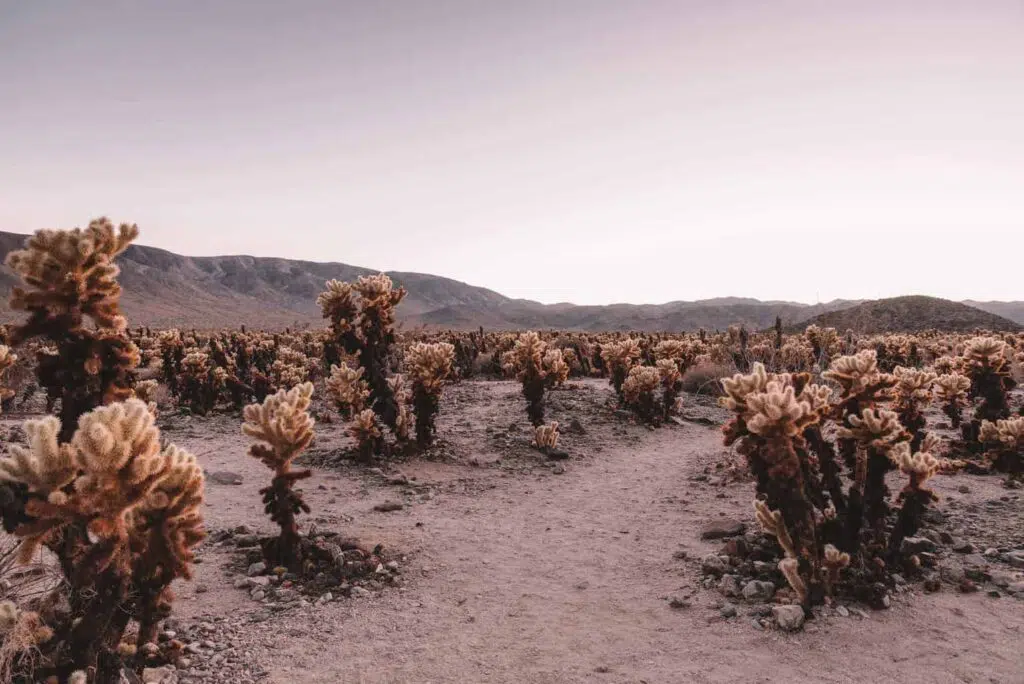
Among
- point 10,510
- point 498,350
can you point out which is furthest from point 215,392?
point 10,510

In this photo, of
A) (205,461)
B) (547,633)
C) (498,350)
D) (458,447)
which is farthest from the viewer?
(498,350)

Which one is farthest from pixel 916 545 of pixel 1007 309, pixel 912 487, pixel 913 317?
pixel 1007 309

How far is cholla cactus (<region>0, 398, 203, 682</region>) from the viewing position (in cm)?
296

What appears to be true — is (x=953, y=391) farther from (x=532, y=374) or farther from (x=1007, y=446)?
(x=532, y=374)

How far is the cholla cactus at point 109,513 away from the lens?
9.73ft

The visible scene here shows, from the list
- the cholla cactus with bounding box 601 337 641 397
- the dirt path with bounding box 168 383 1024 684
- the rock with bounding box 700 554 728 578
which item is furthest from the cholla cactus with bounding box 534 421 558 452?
the rock with bounding box 700 554 728 578

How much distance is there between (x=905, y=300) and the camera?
180 ft

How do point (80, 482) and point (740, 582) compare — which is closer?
point (80, 482)

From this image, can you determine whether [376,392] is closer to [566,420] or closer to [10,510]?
[566,420]

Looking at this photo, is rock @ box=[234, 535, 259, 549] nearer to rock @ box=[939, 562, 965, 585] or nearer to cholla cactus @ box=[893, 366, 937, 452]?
rock @ box=[939, 562, 965, 585]

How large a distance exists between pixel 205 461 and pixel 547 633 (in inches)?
310

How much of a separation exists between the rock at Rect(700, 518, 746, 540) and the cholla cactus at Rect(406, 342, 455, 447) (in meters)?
5.51

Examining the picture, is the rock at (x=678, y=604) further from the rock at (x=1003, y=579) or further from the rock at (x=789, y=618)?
the rock at (x=1003, y=579)

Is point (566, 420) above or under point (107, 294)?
under
